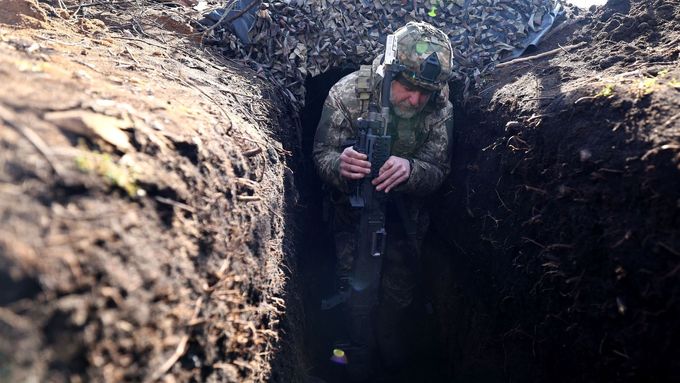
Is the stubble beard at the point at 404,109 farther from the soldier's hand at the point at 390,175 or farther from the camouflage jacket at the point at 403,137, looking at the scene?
the soldier's hand at the point at 390,175

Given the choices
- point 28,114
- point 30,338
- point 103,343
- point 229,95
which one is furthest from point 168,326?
point 229,95

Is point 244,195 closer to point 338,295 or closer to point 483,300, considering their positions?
point 338,295

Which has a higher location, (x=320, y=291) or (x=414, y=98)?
(x=414, y=98)

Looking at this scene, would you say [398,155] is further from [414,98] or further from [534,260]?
[534,260]

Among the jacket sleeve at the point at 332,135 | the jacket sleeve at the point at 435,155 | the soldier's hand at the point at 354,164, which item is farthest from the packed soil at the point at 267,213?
the soldier's hand at the point at 354,164

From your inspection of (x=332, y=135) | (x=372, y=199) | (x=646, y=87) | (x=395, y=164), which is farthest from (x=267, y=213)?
(x=646, y=87)

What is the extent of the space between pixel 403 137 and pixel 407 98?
0.42 meters

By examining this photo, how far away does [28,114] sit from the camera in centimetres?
156

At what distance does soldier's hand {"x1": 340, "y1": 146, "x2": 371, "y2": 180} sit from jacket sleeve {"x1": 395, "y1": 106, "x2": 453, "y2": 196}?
55cm

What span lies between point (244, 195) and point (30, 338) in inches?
55.3

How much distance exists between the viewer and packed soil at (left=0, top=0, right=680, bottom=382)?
54.4 inches

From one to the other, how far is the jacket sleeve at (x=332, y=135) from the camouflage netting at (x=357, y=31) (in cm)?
68

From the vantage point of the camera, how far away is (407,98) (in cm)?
400

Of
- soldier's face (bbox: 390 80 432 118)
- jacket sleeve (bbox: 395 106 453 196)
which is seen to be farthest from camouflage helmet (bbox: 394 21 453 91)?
jacket sleeve (bbox: 395 106 453 196)
